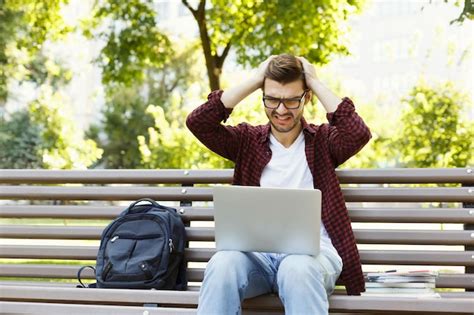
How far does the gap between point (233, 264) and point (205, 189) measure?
881mm

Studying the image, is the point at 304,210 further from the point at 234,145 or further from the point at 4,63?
the point at 4,63

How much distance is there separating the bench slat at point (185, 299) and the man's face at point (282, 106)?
0.81 meters

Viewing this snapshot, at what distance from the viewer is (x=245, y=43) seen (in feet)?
43.8

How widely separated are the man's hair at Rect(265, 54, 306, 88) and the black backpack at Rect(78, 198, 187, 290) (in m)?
0.80

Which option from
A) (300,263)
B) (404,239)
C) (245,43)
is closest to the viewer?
(300,263)

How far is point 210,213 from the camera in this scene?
378 cm

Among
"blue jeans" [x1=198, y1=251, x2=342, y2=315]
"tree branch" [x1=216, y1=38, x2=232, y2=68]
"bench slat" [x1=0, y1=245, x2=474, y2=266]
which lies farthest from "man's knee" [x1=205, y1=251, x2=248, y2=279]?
"tree branch" [x1=216, y1=38, x2=232, y2=68]

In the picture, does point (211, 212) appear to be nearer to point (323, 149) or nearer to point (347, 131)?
point (323, 149)

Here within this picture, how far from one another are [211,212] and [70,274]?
0.76 meters

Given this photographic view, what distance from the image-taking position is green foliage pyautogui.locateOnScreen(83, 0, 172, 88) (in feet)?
45.0

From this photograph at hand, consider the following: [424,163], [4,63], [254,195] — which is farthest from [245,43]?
[254,195]

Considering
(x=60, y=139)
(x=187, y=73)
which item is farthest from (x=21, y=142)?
(x=60, y=139)

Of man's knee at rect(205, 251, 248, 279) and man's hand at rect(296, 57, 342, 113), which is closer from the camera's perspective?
man's knee at rect(205, 251, 248, 279)

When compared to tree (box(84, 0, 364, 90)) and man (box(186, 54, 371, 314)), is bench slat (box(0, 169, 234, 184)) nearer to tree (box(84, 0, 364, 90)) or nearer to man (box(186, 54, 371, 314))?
man (box(186, 54, 371, 314))
